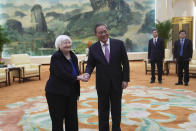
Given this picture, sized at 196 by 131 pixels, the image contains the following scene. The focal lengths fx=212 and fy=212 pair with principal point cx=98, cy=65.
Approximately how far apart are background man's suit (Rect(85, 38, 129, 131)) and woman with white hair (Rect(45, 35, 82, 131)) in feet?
1.15

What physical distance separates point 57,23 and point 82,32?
1701 millimetres

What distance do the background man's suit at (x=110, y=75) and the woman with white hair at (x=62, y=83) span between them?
35cm

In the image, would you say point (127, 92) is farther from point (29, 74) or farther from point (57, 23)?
point (57, 23)

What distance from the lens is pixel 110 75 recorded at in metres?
2.68

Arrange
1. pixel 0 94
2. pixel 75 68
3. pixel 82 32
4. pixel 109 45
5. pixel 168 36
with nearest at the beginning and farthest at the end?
pixel 75 68 < pixel 109 45 < pixel 0 94 < pixel 168 36 < pixel 82 32

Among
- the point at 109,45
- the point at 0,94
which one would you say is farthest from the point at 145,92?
the point at 0,94

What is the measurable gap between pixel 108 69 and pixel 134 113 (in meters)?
1.65

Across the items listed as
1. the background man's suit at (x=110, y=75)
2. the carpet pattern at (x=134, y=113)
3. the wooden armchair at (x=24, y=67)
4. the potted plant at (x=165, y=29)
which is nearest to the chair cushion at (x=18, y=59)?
Result: the wooden armchair at (x=24, y=67)

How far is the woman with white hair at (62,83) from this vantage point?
7.70 ft

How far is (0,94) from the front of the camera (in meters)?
6.09

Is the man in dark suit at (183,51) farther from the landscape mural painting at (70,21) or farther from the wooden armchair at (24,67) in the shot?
the landscape mural painting at (70,21)

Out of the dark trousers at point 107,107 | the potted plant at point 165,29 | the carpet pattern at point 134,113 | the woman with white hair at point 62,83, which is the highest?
the potted plant at point 165,29

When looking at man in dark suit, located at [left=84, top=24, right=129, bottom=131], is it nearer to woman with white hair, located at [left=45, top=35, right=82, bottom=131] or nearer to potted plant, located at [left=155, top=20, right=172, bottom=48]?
woman with white hair, located at [left=45, top=35, right=82, bottom=131]

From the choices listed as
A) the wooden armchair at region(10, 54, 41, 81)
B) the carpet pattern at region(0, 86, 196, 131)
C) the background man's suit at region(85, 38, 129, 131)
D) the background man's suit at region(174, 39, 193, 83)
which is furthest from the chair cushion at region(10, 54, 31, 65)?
the background man's suit at region(85, 38, 129, 131)
